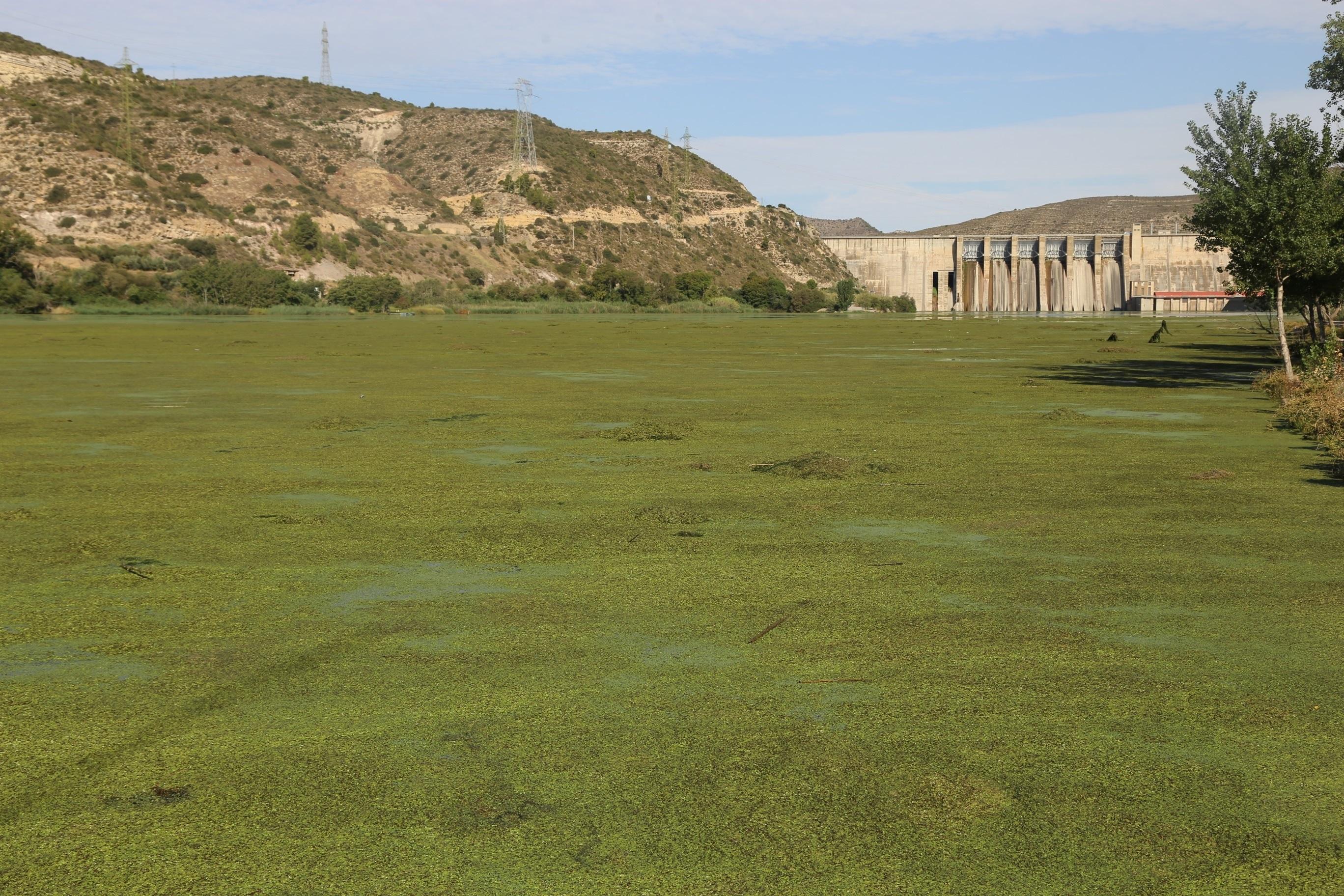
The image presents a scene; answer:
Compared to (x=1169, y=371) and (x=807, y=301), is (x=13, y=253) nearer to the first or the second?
(x=1169, y=371)

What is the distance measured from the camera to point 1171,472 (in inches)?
535

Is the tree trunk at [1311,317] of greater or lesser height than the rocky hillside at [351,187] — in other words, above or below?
below

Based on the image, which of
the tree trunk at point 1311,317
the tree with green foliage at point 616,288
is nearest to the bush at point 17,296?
the tree with green foliage at point 616,288

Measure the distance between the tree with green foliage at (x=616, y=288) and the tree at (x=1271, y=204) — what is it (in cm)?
10263

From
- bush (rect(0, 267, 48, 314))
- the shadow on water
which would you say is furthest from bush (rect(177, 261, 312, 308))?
the shadow on water

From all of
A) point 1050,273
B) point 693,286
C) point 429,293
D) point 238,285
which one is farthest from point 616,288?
point 1050,273

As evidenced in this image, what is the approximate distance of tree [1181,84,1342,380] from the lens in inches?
947

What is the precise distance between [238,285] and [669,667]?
93207mm

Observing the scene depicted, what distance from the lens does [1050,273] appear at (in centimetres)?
16150

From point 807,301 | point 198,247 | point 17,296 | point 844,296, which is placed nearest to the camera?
point 17,296

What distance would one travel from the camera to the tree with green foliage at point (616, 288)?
129 metres

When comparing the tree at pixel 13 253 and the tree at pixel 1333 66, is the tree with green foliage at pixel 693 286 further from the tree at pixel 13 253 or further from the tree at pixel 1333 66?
the tree at pixel 1333 66

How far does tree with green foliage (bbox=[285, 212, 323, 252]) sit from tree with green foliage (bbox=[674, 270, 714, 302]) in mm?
40530

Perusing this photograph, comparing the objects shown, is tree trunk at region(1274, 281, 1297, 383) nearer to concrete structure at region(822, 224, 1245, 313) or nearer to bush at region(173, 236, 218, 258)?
bush at region(173, 236, 218, 258)
